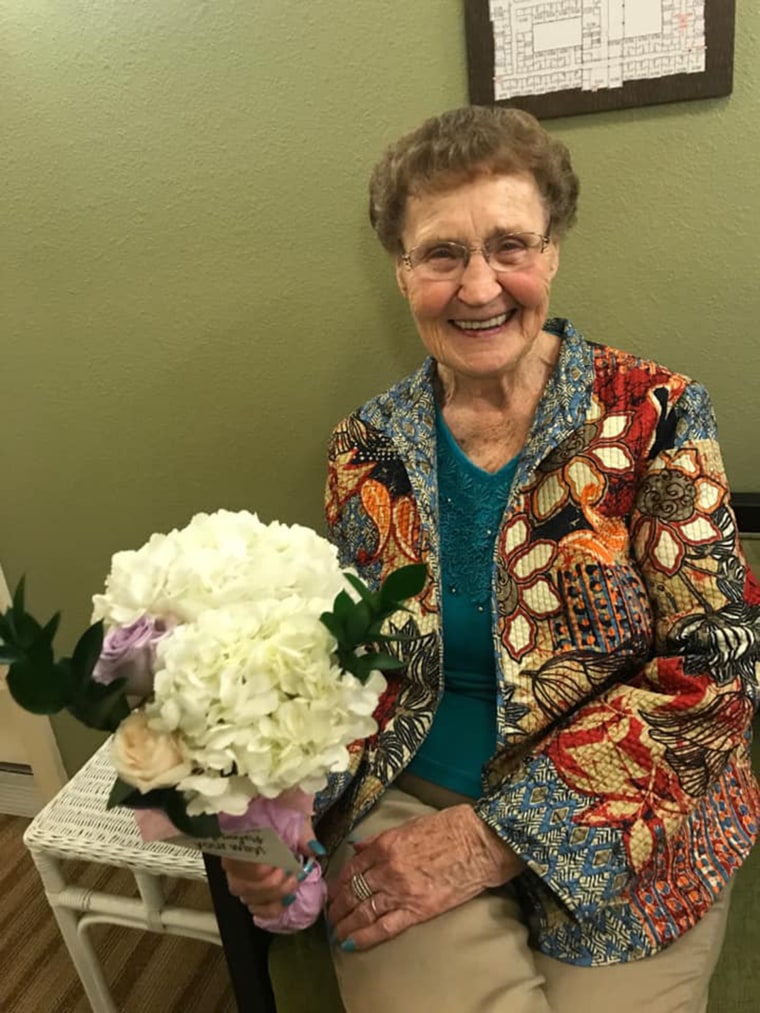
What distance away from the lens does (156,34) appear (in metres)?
1.34

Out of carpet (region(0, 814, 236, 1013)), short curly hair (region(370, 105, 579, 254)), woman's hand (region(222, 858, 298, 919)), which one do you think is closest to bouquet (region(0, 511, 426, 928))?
woman's hand (region(222, 858, 298, 919))

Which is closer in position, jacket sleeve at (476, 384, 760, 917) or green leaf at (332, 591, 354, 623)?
green leaf at (332, 591, 354, 623)

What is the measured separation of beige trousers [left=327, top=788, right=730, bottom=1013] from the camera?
0.92m

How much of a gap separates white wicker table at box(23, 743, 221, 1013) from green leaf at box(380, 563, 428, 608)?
0.90 meters

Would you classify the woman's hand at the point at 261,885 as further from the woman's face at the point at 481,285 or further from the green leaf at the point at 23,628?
the woman's face at the point at 481,285

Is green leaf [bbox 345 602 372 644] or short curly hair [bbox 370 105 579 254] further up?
short curly hair [bbox 370 105 579 254]

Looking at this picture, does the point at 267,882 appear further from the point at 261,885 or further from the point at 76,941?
the point at 76,941

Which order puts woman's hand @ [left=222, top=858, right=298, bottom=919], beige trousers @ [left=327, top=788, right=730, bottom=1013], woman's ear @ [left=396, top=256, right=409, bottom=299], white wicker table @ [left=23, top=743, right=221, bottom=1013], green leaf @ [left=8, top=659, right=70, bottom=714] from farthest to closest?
white wicker table @ [left=23, top=743, right=221, bottom=1013]
woman's ear @ [left=396, top=256, right=409, bottom=299]
beige trousers @ [left=327, top=788, right=730, bottom=1013]
woman's hand @ [left=222, top=858, right=298, bottom=919]
green leaf @ [left=8, top=659, right=70, bottom=714]

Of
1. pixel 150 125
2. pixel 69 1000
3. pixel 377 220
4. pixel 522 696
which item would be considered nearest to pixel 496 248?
pixel 377 220

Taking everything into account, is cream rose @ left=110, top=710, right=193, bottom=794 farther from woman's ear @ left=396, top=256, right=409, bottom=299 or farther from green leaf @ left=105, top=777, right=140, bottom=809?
woman's ear @ left=396, top=256, right=409, bottom=299

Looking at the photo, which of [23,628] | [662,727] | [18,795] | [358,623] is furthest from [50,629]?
[18,795]

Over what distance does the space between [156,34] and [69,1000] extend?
1.96 m

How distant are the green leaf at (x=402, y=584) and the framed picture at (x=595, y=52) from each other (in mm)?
952

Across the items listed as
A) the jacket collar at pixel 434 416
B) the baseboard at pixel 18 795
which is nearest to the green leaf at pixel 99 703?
the jacket collar at pixel 434 416
